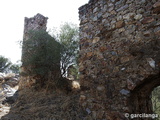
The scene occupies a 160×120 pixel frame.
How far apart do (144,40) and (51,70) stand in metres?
4.61

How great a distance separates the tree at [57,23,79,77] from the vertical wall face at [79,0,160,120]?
282 centimetres

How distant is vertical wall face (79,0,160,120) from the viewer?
117 inches

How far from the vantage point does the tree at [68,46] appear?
701cm

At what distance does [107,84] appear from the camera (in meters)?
3.43

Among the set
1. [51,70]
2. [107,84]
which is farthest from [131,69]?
[51,70]

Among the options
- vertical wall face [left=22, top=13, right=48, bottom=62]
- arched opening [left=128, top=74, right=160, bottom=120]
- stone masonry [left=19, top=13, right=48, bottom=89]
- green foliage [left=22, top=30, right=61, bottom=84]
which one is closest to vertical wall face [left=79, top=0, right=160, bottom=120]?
arched opening [left=128, top=74, right=160, bottom=120]

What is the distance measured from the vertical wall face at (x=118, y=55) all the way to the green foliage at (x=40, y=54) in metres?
2.45

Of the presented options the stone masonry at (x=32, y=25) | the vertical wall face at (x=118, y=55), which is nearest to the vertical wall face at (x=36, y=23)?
the stone masonry at (x=32, y=25)

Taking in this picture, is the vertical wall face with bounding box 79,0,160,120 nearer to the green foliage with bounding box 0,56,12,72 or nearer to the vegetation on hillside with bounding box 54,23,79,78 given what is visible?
the vegetation on hillside with bounding box 54,23,79,78

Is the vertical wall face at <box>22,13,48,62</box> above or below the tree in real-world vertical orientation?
above

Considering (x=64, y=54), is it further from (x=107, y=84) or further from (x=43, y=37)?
(x=107, y=84)

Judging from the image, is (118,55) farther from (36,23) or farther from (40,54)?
(36,23)

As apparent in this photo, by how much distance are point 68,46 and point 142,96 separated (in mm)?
4514

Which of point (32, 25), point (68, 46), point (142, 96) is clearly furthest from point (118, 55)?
point (32, 25)
